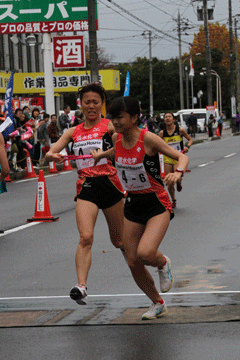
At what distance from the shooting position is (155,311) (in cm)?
574

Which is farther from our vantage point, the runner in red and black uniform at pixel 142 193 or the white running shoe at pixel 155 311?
the white running shoe at pixel 155 311

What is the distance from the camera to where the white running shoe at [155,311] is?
18.7ft

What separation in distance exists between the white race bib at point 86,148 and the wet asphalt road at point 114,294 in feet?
3.82

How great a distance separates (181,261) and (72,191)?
29.2 feet

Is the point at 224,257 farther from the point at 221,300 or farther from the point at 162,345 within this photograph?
the point at 162,345

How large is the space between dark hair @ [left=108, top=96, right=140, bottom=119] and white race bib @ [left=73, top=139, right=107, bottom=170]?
1.07 m

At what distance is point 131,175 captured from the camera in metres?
5.68

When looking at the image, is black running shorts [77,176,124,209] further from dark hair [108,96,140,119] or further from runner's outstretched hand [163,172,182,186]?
runner's outstretched hand [163,172,182,186]

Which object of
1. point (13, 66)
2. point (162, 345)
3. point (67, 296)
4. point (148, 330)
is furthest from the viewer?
point (13, 66)

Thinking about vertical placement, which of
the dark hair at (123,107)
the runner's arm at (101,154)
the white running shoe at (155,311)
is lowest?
the white running shoe at (155,311)

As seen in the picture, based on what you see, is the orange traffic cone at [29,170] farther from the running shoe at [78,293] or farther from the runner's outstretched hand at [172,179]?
the runner's outstretched hand at [172,179]

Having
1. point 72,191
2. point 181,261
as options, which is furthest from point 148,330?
point 72,191

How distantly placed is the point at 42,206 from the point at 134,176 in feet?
21.9

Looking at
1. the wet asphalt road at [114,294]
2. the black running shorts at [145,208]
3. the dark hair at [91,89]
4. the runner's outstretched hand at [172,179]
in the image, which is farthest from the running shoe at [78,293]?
the dark hair at [91,89]
